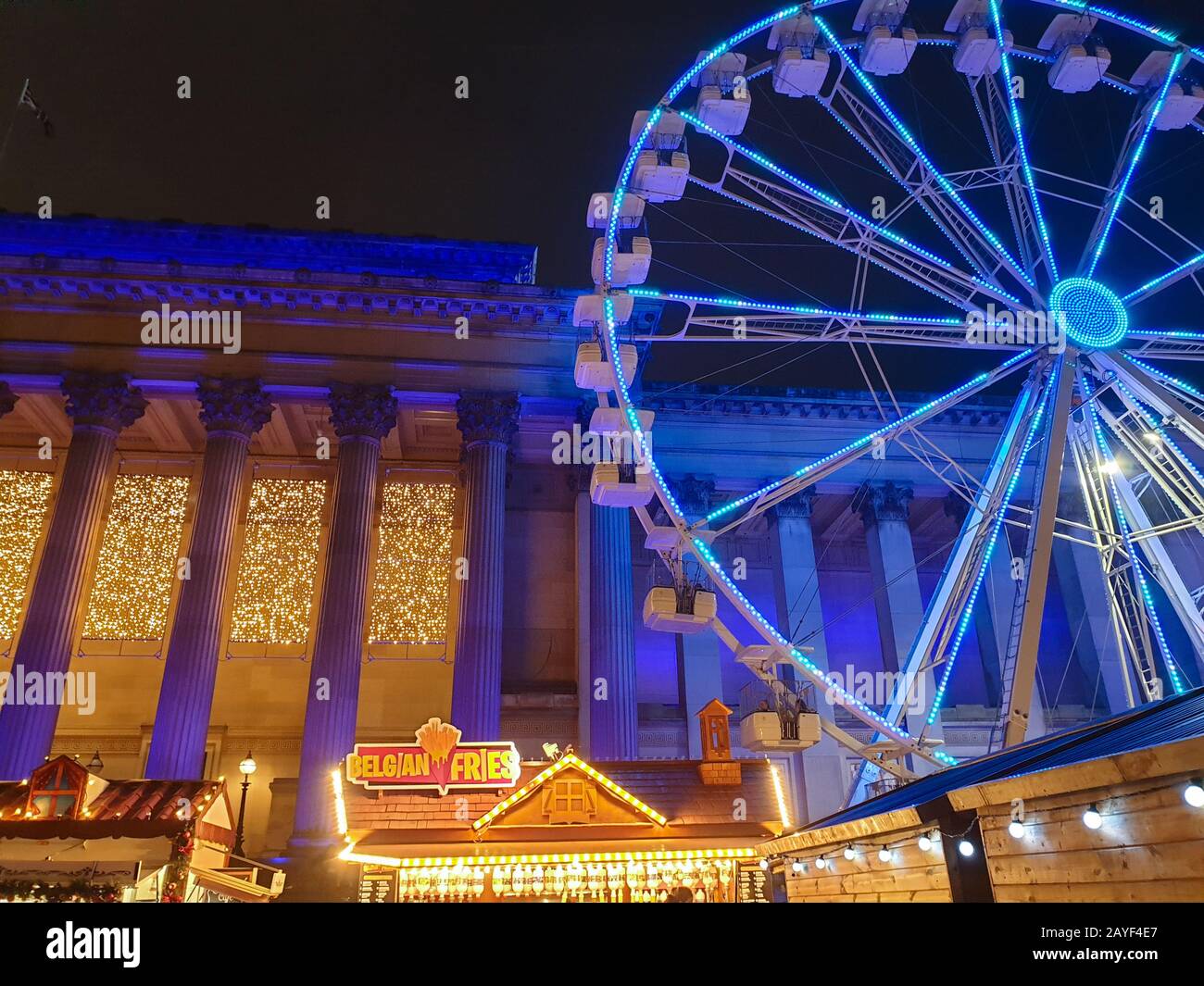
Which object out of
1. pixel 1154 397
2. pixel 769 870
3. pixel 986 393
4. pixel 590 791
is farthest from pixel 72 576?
pixel 986 393

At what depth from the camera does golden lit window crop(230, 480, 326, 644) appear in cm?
3180

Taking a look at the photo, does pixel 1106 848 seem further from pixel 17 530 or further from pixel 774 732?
pixel 17 530

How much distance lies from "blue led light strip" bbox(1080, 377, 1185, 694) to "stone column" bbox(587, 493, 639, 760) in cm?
1344

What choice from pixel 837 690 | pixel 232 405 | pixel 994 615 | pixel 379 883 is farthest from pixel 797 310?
pixel 994 615

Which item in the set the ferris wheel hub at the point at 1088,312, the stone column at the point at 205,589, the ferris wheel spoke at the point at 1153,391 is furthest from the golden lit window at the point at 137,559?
the ferris wheel spoke at the point at 1153,391

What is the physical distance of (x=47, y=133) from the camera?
2866cm

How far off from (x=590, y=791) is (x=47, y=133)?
2785 cm

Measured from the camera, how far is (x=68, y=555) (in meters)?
25.6

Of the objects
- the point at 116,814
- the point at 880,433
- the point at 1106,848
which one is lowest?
the point at 1106,848

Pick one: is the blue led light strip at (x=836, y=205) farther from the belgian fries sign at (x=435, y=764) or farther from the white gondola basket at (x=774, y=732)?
the belgian fries sign at (x=435, y=764)

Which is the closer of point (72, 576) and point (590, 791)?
point (590, 791)

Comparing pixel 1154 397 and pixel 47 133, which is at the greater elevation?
pixel 47 133

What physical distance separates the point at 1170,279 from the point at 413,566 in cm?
2447
